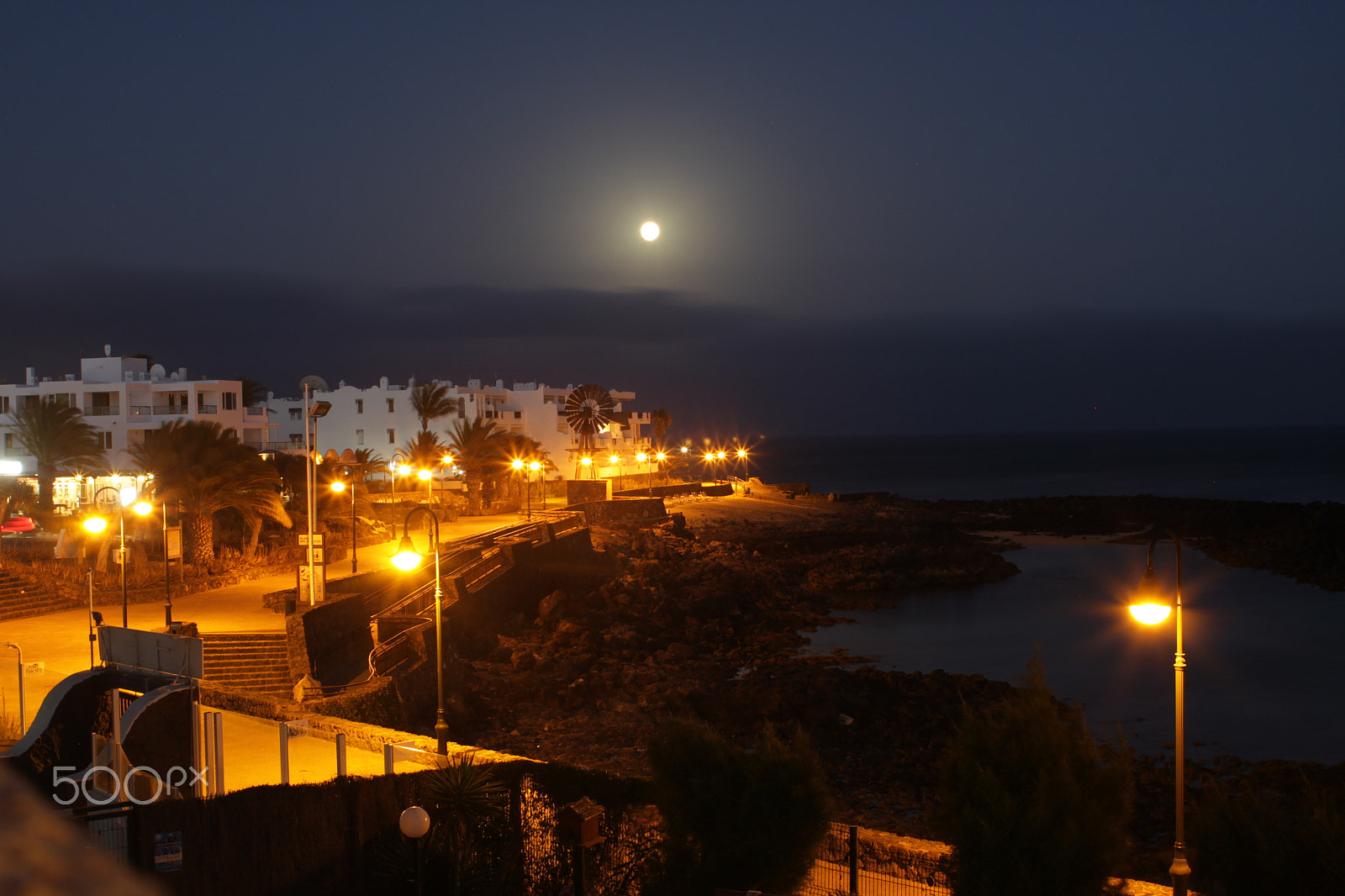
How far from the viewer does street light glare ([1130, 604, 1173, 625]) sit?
9.05 meters

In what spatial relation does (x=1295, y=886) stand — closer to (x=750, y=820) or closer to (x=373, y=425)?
(x=750, y=820)

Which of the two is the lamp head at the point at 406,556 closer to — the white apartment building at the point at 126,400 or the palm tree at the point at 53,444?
the palm tree at the point at 53,444

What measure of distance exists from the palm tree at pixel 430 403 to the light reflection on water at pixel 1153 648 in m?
36.2

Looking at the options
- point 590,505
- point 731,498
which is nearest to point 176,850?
point 590,505

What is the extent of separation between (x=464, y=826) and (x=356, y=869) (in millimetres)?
1052

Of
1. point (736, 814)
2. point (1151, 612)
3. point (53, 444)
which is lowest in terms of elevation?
point (736, 814)

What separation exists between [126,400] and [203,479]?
2656cm

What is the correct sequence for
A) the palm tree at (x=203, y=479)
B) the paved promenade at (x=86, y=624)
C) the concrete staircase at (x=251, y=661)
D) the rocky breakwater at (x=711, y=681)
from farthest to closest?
the palm tree at (x=203, y=479), the concrete staircase at (x=251, y=661), the rocky breakwater at (x=711, y=681), the paved promenade at (x=86, y=624)

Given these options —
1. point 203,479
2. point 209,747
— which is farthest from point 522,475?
point 209,747

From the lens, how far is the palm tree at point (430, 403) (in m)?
64.8

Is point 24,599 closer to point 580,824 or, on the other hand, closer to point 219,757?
point 219,757

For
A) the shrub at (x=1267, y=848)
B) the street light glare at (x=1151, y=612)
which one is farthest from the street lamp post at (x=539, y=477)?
the shrub at (x=1267, y=848)

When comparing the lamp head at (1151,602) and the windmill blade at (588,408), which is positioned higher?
the windmill blade at (588,408)

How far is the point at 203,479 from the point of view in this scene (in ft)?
93.0
